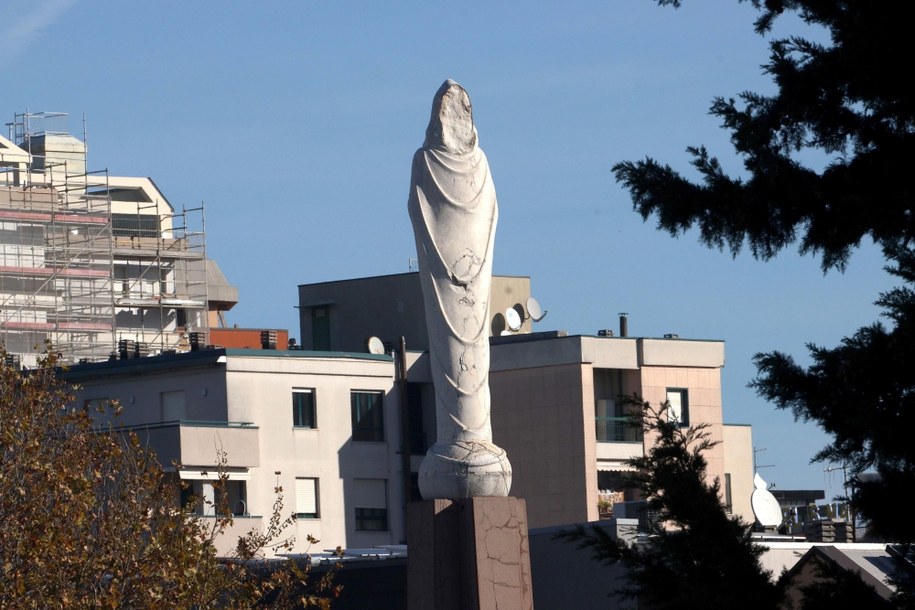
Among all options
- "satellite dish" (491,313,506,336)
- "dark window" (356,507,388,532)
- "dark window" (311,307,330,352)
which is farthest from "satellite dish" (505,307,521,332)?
"dark window" (356,507,388,532)

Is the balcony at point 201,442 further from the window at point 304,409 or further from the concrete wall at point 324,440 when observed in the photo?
the window at point 304,409

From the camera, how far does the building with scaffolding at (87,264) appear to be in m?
66.1

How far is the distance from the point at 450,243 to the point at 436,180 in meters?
0.69

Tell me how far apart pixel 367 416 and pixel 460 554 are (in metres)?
29.0

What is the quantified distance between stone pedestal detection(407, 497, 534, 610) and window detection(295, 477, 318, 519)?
2655 cm

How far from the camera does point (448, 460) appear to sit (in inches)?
875

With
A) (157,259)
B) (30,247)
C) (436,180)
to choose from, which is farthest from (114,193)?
(436,180)

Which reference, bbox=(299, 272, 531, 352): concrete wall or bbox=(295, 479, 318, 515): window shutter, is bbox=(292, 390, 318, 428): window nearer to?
bbox=(295, 479, 318, 515): window shutter

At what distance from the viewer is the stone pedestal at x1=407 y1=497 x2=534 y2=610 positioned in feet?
71.5

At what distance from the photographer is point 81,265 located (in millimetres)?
68250

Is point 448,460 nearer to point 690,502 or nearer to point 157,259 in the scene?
point 690,502

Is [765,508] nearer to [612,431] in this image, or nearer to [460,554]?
[612,431]

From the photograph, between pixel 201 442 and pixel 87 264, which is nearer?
pixel 201 442

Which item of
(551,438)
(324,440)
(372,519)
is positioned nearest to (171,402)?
(324,440)
